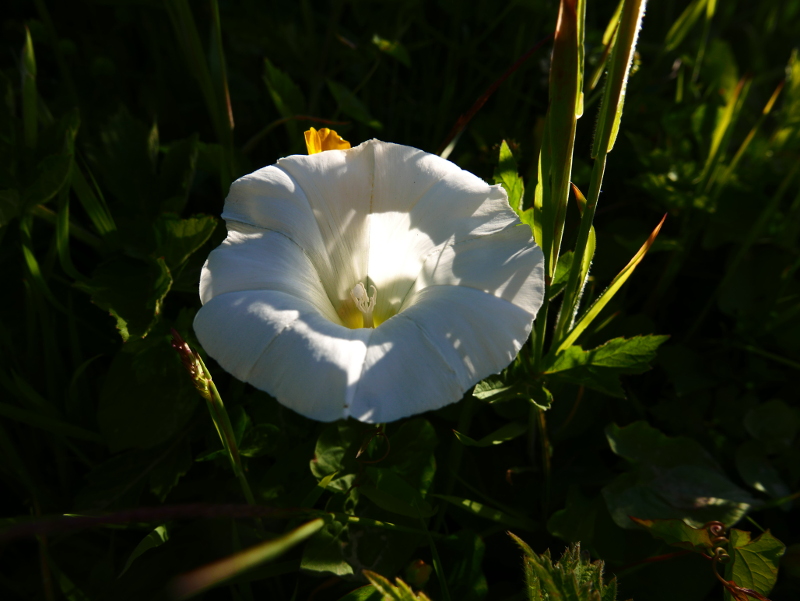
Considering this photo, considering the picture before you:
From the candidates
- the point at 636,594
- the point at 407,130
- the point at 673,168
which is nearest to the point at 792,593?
the point at 636,594

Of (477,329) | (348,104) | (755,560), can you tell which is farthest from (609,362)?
(348,104)

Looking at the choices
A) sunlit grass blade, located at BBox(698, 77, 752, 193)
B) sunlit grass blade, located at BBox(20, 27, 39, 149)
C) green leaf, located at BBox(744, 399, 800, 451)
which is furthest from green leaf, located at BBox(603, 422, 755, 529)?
sunlit grass blade, located at BBox(20, 27, 39, 149)

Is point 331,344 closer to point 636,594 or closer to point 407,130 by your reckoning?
point 636,594

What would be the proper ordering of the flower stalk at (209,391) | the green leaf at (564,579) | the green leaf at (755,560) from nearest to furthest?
the flower stalk at (209,391) → the green leaf at (564,579) → the green leaf at (755,560)

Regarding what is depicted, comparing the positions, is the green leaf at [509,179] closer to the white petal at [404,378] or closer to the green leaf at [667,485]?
the white petal at [404,378]

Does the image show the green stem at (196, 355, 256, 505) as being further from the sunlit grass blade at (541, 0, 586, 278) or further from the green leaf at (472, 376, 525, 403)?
the sunlit grass blade at (541, 0, 586, 278)

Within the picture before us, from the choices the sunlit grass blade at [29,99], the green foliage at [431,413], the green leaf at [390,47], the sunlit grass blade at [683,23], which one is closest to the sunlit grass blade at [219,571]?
the green foliage at [431,413]

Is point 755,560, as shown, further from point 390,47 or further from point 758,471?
point 390,47
